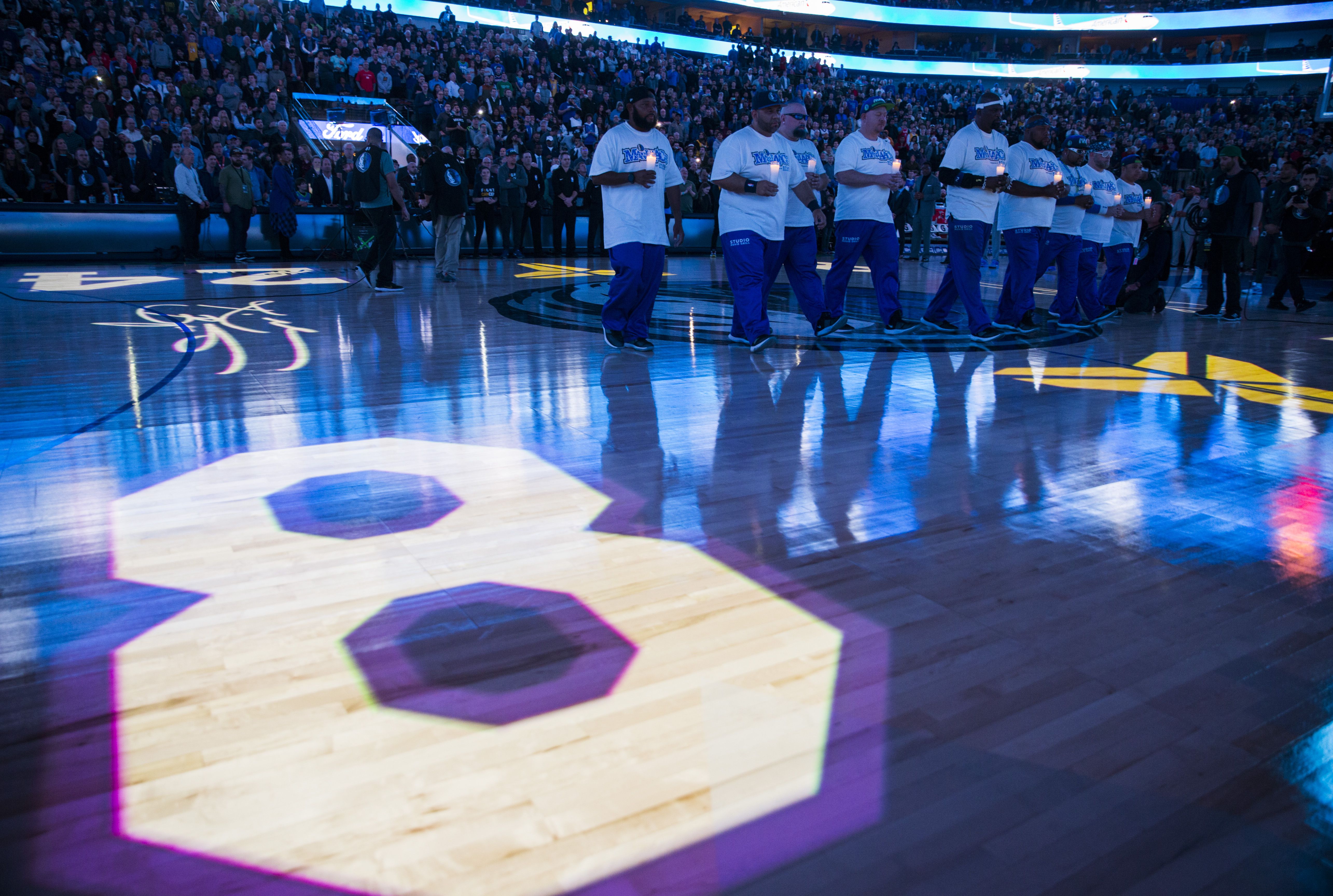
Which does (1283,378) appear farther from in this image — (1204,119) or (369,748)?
(1204,119)

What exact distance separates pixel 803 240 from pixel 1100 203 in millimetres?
3366

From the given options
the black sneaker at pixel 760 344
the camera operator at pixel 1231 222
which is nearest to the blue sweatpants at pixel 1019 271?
the black sneaker at pixel 760 344

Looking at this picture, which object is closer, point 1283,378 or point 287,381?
point 287,381

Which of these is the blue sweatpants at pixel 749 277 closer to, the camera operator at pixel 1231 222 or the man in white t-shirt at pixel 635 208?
the man in white t-shirt at pixel 635 208

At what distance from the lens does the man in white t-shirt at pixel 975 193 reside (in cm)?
617

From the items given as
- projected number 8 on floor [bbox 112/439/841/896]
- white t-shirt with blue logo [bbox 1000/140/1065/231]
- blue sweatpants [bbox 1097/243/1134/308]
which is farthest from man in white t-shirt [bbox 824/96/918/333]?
projected number 8 on floor [bbox 112/439/841/896]

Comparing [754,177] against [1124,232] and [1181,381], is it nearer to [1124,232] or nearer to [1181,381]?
[1181,381]

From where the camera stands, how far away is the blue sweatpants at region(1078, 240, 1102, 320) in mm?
7676

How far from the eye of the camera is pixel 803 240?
20.1 feet

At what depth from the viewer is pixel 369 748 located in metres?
1.47

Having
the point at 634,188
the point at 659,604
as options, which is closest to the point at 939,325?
the point at 634,188

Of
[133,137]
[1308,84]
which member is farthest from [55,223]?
[1308,84]

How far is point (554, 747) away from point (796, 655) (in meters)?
0.58

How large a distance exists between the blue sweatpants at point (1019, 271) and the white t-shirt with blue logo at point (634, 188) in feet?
9.44
